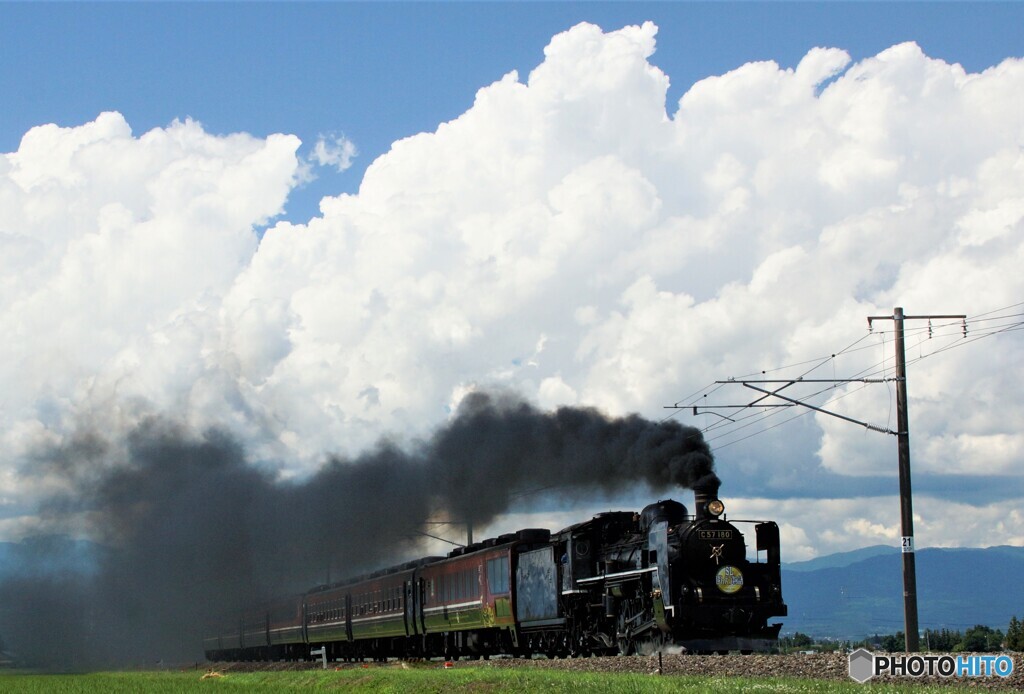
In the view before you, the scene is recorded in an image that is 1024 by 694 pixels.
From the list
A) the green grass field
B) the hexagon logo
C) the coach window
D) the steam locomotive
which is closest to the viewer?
the green grass field

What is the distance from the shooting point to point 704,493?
105 feet

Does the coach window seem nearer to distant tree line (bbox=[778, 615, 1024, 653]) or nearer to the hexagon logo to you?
distant tree line (bbox=[778, 615, 1024, 653])

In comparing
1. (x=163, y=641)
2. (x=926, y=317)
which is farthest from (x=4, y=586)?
(x=926, y=317)

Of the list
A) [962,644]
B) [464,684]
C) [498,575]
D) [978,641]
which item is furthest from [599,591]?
[962,644]

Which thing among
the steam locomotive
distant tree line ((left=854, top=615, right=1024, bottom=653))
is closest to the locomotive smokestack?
the steam locomotive

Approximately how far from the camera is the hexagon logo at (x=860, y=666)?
2153 centimetres

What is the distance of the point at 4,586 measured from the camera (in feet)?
240

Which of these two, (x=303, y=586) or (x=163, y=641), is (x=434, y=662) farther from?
(x=163, y=641)

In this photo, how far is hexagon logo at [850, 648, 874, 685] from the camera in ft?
70.6

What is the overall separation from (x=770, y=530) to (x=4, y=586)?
5863cm

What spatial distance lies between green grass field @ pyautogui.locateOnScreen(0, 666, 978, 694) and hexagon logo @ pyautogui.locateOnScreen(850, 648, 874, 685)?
117 cm

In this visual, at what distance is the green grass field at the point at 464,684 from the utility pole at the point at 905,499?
926 cm

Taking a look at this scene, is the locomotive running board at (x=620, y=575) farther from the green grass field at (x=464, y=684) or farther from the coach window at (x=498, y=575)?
the coach window at (x=498, y=575)
